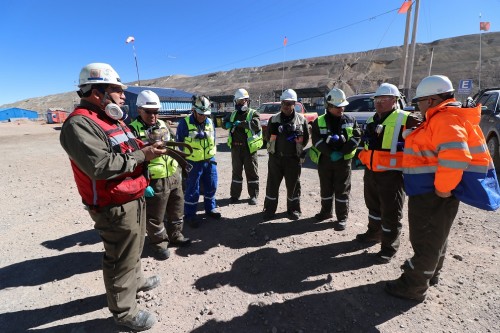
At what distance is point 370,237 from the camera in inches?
146

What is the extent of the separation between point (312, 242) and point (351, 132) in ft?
5.51

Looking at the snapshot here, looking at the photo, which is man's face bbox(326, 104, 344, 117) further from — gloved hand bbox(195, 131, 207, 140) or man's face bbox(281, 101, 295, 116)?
gloved hand bbox(195, 131, 207, 140)

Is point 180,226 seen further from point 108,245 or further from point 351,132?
point 351,132

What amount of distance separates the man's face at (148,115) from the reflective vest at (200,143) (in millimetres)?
827

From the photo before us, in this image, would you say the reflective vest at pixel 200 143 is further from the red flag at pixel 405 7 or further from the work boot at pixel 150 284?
the red flag at pixel 405 7

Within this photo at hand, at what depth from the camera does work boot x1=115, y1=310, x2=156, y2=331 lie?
91.1 inches

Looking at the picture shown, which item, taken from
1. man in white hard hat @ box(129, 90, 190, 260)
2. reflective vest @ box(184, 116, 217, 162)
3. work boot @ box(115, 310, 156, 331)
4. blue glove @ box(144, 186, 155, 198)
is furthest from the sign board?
work boot @ box(115, 310, 156, 331)

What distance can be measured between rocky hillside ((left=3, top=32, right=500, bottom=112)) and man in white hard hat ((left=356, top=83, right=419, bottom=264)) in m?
33.2

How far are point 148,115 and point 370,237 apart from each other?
11.0 feet

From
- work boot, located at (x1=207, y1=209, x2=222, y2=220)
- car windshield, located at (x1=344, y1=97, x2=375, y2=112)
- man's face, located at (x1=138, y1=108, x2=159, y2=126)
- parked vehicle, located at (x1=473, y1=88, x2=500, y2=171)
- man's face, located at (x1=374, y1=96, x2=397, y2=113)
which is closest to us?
man's face, located at (x1=374, y1=96, x2=397, y2=113)

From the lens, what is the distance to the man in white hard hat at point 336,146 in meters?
3.86

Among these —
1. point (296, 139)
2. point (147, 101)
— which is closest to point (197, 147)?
point (147, 101)

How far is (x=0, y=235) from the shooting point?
13.9 ft

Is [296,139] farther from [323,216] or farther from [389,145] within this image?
[389,145]
